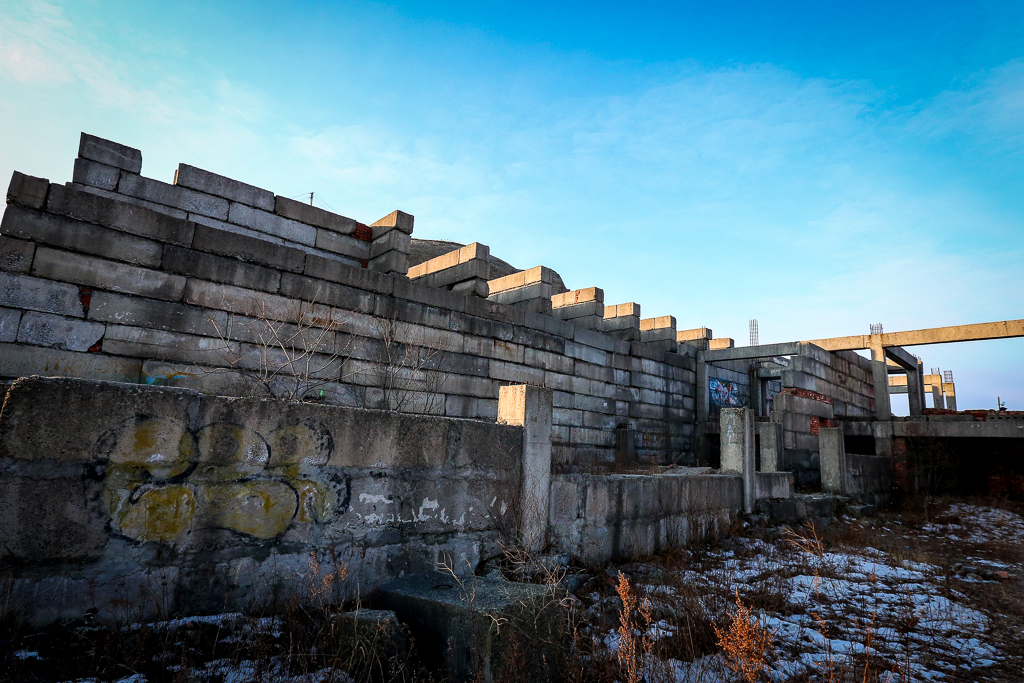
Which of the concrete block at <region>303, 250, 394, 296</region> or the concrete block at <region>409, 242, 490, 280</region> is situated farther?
the concrete block at <region>409, 242, 490, 280</region>

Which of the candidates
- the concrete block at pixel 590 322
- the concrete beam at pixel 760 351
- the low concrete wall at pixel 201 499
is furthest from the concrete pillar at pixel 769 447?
the low concrete wall at pixel 201 499

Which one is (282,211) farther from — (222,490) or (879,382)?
(879,382)

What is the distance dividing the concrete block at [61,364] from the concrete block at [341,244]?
3.45 m

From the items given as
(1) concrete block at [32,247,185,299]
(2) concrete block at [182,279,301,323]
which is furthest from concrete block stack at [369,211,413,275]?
(1) concrete block at [32,247,185,299]

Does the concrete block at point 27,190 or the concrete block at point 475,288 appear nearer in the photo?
the concrete block at point 27,190

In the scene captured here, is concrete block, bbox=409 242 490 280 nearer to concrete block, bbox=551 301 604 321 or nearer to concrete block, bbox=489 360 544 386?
concrete block, bbox=489 360 544 386

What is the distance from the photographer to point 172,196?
7723 millimetres

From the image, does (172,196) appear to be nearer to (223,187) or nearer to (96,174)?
(223,187)

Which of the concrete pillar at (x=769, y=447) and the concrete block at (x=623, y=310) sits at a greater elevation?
the concrete block at (x=623, y=310)

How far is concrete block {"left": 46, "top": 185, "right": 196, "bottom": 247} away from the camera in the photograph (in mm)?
6293

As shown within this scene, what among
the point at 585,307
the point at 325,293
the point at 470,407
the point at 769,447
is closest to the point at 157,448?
the point at 325,293

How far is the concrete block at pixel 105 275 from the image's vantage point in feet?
20.2

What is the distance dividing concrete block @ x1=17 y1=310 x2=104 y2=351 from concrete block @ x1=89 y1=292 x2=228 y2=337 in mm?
153

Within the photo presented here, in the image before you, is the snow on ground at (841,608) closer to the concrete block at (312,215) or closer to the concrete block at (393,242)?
the concrete block at (393,242)
